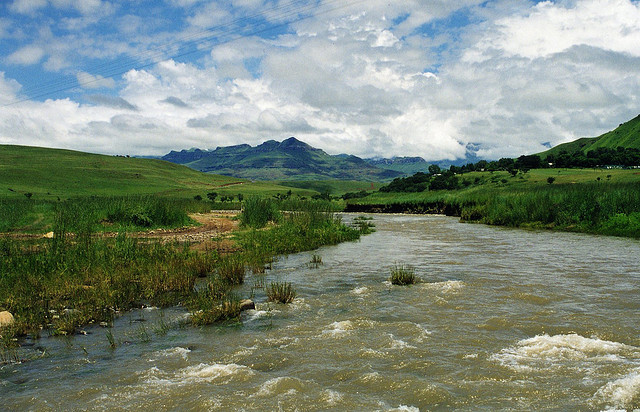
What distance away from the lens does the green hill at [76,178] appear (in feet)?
364

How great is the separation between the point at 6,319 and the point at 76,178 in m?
144

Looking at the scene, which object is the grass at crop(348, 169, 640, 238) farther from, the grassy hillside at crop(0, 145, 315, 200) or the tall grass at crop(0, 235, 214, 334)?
the grassy hillside at crop(0, 145, 315, 200)

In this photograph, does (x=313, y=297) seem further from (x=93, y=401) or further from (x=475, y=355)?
(x=93, y=401)

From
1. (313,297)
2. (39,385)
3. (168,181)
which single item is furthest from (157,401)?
(168,181)

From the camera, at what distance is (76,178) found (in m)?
135

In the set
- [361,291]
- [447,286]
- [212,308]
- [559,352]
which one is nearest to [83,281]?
[212,308]

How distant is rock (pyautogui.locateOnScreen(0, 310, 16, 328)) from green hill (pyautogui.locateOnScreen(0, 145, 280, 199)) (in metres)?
92.2

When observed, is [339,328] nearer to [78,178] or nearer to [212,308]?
[212,308]

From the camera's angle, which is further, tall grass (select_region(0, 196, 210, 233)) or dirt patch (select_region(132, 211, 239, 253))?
tall grass (select_region(0, 196, 210, 233))

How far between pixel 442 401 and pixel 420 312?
4.65m

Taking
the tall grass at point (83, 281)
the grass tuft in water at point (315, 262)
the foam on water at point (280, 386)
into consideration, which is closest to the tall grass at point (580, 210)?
the grass tuft in water at point (315, 262)

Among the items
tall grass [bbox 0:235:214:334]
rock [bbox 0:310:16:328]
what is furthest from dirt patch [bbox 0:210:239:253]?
rock [bbox 0:310:16:328]

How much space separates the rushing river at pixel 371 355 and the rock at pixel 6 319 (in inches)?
33.6

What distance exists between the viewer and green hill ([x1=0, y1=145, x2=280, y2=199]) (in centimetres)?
11094
